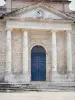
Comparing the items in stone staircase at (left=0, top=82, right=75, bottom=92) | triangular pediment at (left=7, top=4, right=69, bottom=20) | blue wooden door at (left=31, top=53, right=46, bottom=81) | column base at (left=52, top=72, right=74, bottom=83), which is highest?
triangular pediment at (left=7, top=4, right=69, bottom=20)

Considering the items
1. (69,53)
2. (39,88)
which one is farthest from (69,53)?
(39,88)

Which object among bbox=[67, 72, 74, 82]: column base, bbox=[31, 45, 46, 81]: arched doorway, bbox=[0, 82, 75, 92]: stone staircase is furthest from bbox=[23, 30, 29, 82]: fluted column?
bbox=[0, 82, 75, 92]: stone staircase

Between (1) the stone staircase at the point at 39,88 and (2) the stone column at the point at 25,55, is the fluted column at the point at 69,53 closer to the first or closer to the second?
(2) the stone column at the point at 25,55

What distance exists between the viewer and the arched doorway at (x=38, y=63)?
66.4 feet

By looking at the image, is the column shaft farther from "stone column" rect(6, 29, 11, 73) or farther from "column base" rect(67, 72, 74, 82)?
"column base" rect(67, 72, 74, 82)

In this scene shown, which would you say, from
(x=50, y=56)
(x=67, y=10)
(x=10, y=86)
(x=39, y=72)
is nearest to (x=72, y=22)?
(x=67, y=10)

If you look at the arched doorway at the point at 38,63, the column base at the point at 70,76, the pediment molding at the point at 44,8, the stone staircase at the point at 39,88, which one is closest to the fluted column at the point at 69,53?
the column base at the point at 70,76

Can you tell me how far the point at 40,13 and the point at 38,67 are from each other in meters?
3.83

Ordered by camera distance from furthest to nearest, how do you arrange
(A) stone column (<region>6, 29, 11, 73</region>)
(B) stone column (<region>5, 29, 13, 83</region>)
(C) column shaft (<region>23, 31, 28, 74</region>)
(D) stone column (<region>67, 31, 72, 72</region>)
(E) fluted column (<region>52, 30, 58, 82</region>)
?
1. (D) stone column (<region>67, 31, 72, 72</region>)
2. (E) fluted column (<region>52, 30, 58, 82</region>)
3. (C) column shaft (<region>23, 31, 28, 74</region>)
4. (A) stone column (<region>6, 29, 11, 73</region>)
5. (B) stone column (<region>5, 29, 13, 83</region>)

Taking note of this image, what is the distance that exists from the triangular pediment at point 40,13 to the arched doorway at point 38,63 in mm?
2368

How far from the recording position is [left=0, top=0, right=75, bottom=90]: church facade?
19297mm

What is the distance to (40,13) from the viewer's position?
19781mm

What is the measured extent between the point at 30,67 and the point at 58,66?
2000 mm

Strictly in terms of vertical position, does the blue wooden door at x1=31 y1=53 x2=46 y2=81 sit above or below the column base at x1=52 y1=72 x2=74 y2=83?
above
